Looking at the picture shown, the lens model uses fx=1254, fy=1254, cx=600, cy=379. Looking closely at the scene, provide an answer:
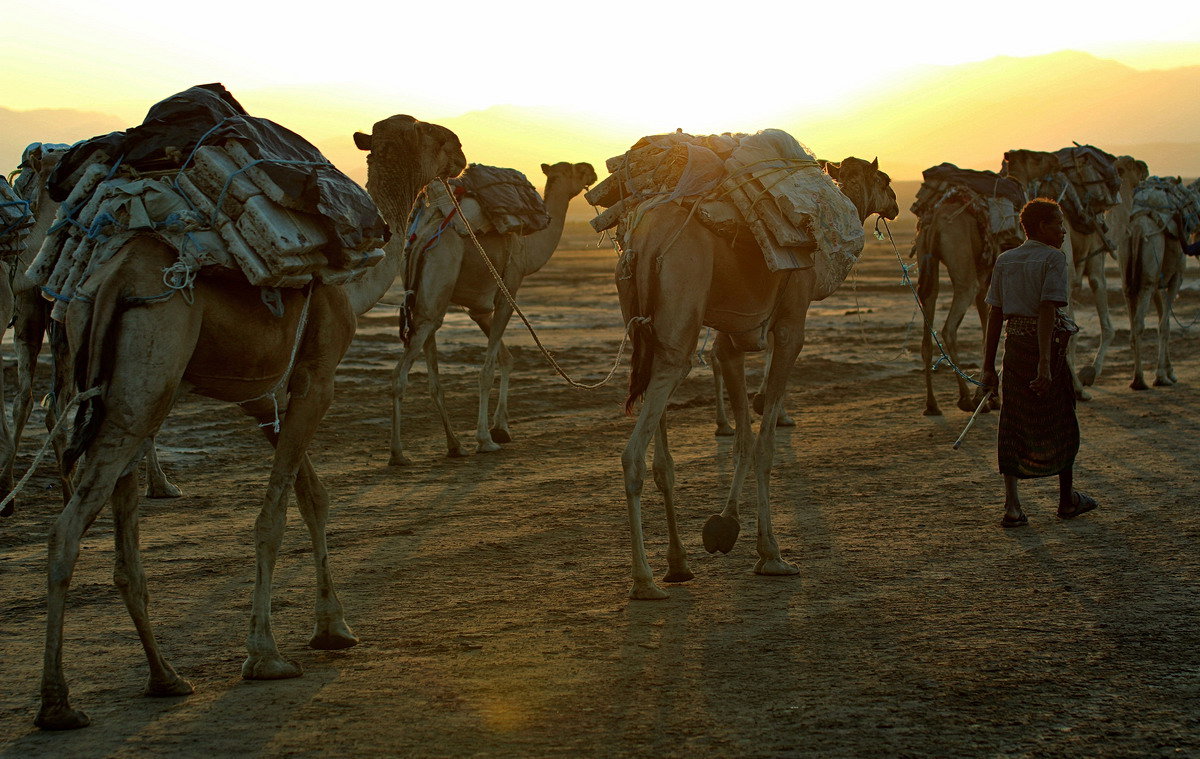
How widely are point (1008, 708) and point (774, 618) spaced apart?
1627mm

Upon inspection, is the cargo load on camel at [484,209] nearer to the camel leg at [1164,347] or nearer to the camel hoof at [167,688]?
the camel hoof at [167,688]

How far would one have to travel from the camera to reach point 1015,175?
48.3 ft

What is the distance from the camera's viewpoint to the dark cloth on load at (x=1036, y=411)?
8.36m

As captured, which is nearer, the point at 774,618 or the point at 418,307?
the point at 774,618

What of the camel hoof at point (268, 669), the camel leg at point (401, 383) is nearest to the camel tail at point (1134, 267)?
the camel leg at point (401, 383)

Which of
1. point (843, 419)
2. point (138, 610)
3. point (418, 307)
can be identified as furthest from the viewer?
point (843, 419)

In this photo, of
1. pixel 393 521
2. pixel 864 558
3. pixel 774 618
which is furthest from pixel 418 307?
pixel 774 618

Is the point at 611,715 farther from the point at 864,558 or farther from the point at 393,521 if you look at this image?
the point at 393,521

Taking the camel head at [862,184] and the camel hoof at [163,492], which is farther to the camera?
the camel hoof at [163,492]

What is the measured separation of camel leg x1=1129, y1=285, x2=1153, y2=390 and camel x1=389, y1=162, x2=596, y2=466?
7236 millimetres

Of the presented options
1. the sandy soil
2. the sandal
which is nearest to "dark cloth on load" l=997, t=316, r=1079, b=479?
the sandal

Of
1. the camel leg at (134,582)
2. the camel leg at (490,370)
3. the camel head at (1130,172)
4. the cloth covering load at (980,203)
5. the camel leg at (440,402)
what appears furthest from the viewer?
the camel head at (1130,172)

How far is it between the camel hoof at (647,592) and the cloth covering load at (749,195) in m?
1.89

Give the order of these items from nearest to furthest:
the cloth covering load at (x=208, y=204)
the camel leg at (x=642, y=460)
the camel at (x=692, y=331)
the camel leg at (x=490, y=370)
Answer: the cloth covering load at (x=208, y=204), the camel leg at (x=642, y=460), the camel at (x=692, y=331), the camel leg at (x=490, y=370)
